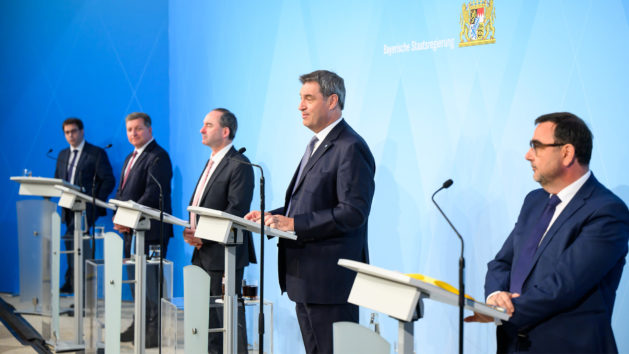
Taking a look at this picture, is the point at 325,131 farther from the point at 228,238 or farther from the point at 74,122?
the point at 74,122

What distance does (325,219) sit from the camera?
10.8 ft

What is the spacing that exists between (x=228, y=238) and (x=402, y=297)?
→ 143cm

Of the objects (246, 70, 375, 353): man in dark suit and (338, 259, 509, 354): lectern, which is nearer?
(338, 259, 509, 354): lectern

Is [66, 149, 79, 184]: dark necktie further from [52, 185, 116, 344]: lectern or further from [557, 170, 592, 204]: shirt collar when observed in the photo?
[557, 170, 592, 204]: shirt collar

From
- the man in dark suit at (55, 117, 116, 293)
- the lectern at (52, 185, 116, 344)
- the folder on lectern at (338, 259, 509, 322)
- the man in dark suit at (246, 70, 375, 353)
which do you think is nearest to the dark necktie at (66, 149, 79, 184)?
the man in dark suit at (55, 117, 116, 293)

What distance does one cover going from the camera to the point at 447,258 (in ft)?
13.5

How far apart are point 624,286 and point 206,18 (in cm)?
442

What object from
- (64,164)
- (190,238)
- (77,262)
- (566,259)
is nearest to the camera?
(566,259)

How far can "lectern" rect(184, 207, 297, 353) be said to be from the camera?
3.43 metres

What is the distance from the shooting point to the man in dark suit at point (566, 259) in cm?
245

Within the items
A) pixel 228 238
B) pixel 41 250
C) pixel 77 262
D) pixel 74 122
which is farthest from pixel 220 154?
pixel 74 122

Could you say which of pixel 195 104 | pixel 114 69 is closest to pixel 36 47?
pixel 114 69

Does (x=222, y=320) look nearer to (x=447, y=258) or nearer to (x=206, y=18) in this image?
(x=447, y=258)

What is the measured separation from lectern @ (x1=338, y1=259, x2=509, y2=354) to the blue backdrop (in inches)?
57.4
